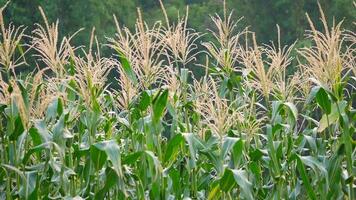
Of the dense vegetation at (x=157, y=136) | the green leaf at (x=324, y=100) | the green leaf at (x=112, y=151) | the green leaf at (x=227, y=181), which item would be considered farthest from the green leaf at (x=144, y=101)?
the green leaf at (x=324, y=100)

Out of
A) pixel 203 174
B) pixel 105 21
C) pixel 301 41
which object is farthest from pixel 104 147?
pixel 105 21

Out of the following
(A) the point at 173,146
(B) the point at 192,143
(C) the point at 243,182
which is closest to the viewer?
(C) the point at 243,182

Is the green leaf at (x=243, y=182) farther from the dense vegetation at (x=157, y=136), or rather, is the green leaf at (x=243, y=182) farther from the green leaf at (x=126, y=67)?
the green leaf at (x=126, y=67)

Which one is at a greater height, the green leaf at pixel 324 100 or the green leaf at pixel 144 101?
the green leaf at pixel 144 101

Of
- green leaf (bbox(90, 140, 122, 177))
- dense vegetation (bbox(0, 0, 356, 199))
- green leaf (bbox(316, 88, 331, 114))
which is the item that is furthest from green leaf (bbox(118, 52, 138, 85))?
green leaf (bbox(316, 88, 331, 114))

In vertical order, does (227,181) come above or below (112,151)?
below

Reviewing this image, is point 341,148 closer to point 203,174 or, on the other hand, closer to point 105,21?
point 203,174

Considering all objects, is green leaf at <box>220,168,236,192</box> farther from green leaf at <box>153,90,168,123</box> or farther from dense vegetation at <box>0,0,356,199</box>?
green leaf at <box>153,90,168,123</box>

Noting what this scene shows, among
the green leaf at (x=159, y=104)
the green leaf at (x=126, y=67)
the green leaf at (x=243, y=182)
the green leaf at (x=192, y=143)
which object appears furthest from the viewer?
the green leaf at (x=126, y=67)

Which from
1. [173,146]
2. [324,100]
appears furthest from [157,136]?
[324,100]

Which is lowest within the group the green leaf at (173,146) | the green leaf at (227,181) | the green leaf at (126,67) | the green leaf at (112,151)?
the green leaf at (227,181)

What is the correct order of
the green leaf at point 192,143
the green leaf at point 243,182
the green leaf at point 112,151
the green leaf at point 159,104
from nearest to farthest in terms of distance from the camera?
the green leaf at point 112,151 < the green leaf at point 243,182 < the green leaf at point 192,143 < the green leaf at point 159,104

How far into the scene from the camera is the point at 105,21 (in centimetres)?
2275

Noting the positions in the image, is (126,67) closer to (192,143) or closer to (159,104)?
(159,104)
